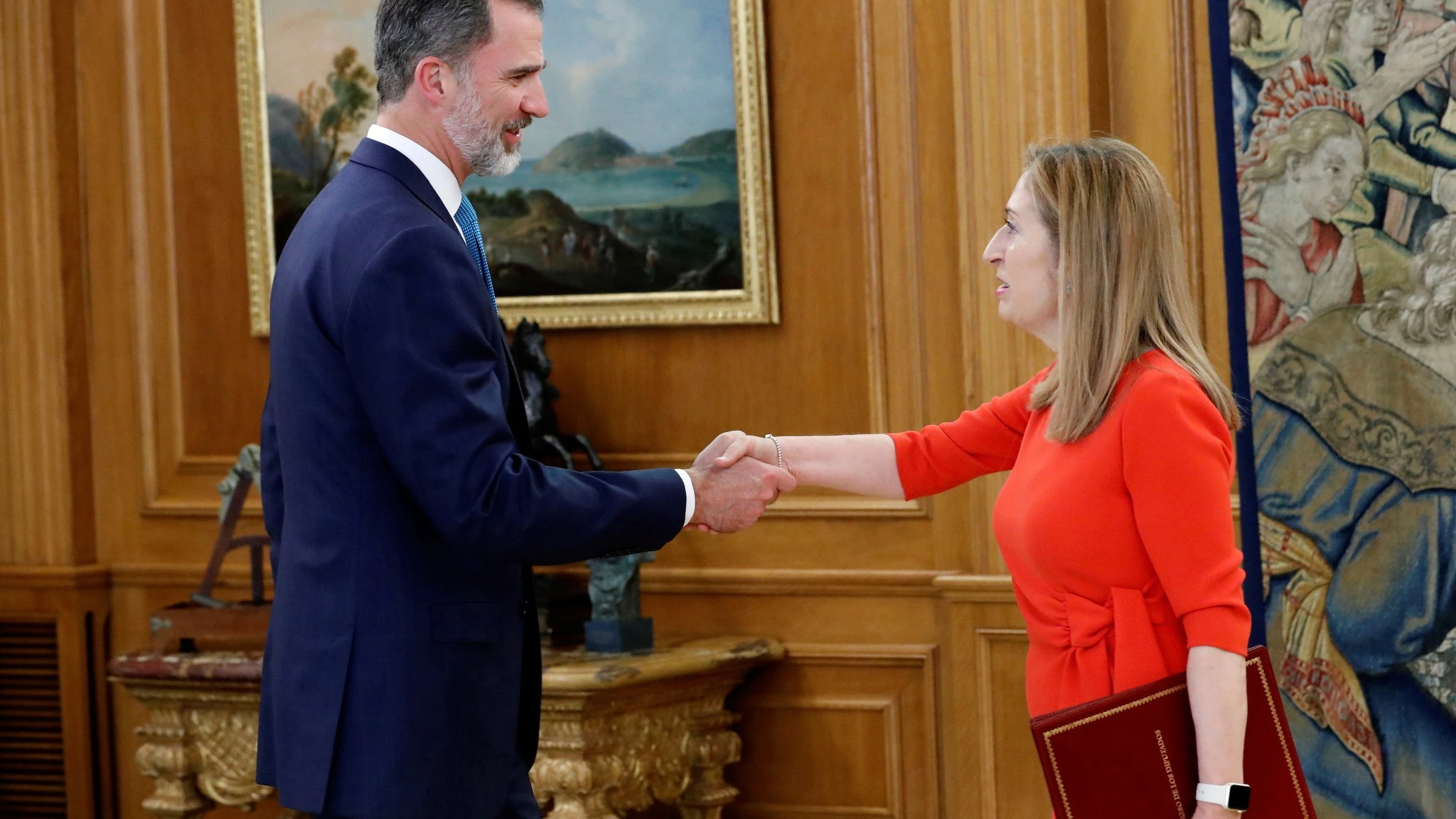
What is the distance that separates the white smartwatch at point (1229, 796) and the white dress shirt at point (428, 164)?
1344 millimetres

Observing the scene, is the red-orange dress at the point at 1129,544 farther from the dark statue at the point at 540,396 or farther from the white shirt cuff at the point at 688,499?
the dark statue at the point at 540,396

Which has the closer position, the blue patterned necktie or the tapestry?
the blue patterned necktie

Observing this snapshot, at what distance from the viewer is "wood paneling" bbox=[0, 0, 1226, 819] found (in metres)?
4.24

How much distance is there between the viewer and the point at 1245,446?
3984mm

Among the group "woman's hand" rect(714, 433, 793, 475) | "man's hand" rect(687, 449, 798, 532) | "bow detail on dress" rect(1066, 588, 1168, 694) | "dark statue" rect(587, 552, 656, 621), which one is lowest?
"dark statue" rect(587, 552, 656, 621)

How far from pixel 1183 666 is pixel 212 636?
314 cm

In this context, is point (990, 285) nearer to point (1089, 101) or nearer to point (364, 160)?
point (1089, 101)

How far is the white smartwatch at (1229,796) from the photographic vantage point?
224 centimetres

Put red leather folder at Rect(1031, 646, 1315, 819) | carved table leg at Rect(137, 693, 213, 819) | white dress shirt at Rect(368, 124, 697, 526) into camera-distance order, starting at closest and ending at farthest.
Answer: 1. red leather folder at Rect(1031, 646, 1315, 819)
2. white dress shirt at Rect(368, 124, 697, 526)
3. carved table leg at Rect(137, 693, 213, 819)

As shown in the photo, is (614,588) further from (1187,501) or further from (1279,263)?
(1187,501)

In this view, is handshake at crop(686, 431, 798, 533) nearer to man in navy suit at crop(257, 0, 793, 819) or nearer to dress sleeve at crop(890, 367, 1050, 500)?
dress sleeve at crop(890, 367, 1050, 500)

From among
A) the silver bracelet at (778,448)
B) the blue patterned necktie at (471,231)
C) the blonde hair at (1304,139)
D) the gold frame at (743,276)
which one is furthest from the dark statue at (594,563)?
the blonde hair at (1304,139)

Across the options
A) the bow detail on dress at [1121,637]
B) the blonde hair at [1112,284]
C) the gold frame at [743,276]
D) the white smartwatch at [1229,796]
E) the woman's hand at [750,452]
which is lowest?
the white smartwatch at [1229,796]

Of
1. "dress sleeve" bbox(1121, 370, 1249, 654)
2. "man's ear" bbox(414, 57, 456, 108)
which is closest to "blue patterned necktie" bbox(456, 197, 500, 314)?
"man's ear" bbox(414, 57, 456, 108)
